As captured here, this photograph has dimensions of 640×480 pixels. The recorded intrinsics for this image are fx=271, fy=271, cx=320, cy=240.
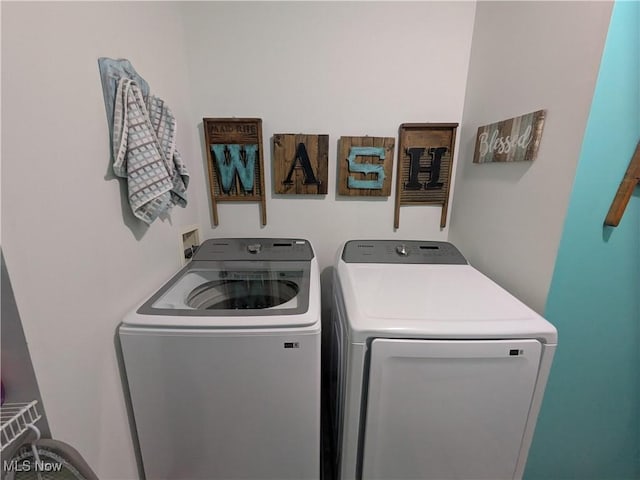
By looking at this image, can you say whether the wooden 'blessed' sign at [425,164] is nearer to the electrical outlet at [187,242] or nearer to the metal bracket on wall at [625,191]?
the metal bracket on wall at [625,191]

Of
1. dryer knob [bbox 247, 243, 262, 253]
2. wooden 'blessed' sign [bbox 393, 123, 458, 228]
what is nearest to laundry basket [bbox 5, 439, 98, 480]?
dryer knob [bbox 247, 243, 262, 253]

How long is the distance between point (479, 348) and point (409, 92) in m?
1.41

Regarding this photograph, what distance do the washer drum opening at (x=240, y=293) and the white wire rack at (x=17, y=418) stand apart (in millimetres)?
649

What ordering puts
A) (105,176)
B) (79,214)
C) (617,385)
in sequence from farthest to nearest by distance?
(617,385)
(105,176)
(79,214)

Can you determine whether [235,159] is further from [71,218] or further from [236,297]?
[71,218]

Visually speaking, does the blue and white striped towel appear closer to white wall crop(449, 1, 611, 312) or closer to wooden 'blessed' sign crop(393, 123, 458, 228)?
wooden 'blessed' sign crop(393, 123, 458, 228)

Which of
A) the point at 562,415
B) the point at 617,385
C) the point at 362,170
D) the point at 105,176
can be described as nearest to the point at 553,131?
the point at 362,170

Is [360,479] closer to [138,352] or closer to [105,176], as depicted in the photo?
Answer: [138,352]

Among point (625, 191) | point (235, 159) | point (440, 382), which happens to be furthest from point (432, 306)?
point (235, 159)

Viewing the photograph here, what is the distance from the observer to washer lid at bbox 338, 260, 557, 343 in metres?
0.87

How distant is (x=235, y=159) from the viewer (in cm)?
162

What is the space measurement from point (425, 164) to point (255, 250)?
1.14 meters

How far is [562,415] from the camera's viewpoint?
3.54ft

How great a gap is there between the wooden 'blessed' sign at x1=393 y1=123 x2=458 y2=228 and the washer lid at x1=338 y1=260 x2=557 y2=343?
559 millimetres
